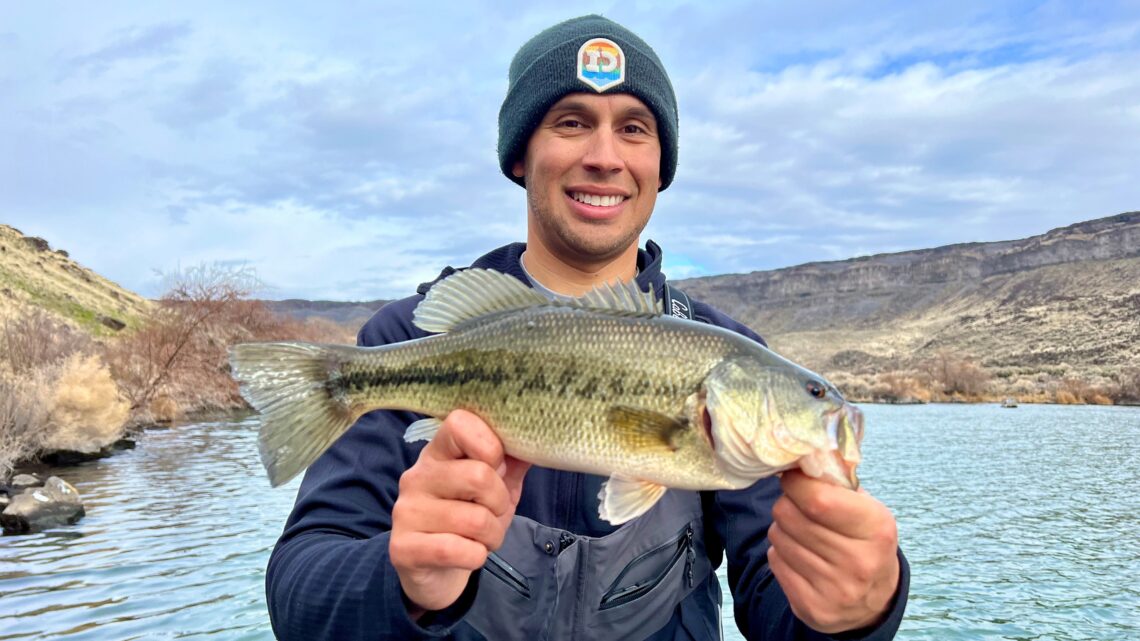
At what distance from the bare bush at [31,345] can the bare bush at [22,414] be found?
12.1ft

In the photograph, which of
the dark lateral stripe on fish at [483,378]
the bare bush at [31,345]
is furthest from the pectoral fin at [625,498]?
the bare bush at [31,345]

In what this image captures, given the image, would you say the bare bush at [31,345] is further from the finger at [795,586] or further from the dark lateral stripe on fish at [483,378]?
the finger at [795,586]

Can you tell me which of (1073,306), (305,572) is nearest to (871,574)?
(305,572)

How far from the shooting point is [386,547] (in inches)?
110

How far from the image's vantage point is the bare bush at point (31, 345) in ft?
78.5

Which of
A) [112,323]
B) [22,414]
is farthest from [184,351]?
[112,323]

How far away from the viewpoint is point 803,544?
237 centimetres

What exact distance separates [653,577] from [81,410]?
21.5m

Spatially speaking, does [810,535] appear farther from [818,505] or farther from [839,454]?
[839,454]

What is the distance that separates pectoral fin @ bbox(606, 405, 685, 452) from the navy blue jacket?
0.73 metres

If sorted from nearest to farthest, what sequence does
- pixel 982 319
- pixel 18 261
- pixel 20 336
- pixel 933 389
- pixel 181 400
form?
pixel 20 336
pixel 181 400
pixel 933 389
pixel 18 261
pixel 982 319

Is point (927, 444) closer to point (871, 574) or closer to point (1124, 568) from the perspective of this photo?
point (1124, 568)

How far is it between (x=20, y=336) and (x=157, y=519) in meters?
15.1

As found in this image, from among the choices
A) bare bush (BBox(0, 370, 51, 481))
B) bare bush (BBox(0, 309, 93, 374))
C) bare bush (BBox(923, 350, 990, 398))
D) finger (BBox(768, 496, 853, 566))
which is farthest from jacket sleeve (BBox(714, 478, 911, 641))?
bare bush (BBox(923, 350, 990, 398))
